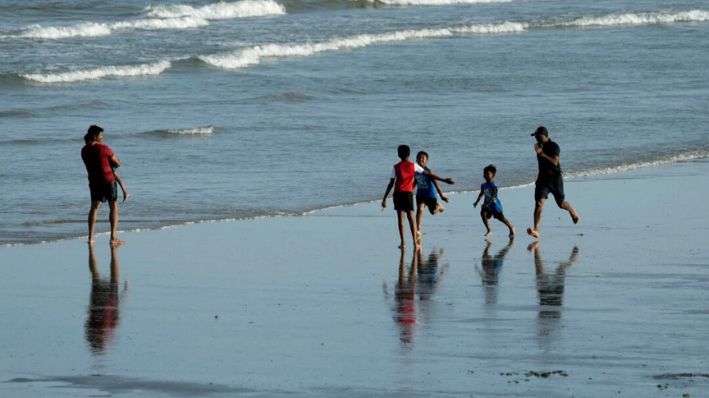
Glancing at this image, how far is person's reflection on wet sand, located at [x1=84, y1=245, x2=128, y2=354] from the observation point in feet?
34.1

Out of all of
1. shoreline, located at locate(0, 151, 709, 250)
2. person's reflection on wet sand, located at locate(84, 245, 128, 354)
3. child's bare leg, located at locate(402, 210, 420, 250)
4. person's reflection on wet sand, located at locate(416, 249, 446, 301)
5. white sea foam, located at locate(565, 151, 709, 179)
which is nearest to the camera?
person's reflection on wet sand, located at locate(84, 245, 128, 354)

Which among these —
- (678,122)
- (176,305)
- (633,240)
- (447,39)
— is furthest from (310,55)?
(176,305)

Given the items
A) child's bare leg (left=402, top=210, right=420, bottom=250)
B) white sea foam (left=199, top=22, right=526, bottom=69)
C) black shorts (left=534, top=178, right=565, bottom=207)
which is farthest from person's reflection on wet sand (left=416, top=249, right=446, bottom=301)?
white sea foam (left=199, top=22, right=526, bottom=69)

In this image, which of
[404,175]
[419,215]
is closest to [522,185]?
[419,215]

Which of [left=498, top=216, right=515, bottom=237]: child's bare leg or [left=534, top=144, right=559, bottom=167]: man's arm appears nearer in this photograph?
[left=498, top=216, right=515, bottom=237]: child's bare leg

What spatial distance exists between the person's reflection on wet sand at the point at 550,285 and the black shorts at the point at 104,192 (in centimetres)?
435

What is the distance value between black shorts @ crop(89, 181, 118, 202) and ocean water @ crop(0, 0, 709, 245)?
0.57m

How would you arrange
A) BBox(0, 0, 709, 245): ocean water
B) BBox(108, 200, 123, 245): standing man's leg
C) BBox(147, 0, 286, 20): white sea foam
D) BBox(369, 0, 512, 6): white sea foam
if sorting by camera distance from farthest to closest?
1. BBox(369, 0, 512, 6): white sea foam
2. BBox(147, 0, 286, 20): white sea foam
3. BBox(0, 0, 709, 245): ocean water
4. BBox(108, 200, 123, 245): standing man's leg

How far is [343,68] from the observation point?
35.7 m

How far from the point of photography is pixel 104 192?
15328 millimetres

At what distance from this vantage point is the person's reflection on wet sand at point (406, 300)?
10.6 m

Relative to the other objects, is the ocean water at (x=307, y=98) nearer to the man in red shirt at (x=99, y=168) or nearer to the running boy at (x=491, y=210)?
the man in red shirt at (x=99, y=168)

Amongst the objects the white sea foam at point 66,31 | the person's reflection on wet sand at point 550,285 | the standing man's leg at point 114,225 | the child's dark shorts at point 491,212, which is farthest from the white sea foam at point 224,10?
the person's reflection on wet sand at point 550,285

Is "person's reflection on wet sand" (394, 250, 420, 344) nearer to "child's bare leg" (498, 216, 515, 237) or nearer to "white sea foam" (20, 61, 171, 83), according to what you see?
"child's bare leg" (498, 216, 515, 237)
